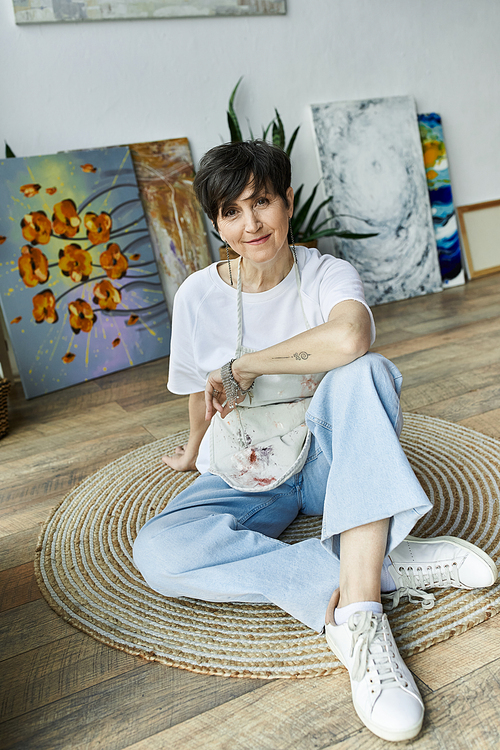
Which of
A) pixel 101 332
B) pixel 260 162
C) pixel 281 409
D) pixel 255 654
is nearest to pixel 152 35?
pixel 101 332

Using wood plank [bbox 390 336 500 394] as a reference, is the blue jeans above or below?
above

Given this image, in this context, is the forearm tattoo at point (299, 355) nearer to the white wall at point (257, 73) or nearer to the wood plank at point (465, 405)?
the wood plank at point (465, 405)

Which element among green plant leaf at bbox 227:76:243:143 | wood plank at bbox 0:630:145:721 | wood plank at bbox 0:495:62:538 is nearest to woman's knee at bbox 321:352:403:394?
wood plank at bbox 0:630:145:721

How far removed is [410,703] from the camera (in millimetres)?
894

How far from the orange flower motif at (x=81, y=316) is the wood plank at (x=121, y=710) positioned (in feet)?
6.94

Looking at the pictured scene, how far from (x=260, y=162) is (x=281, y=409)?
0.53 metres

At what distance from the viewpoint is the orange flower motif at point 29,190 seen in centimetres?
279

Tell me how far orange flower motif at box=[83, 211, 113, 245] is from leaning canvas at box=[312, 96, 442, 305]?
4.52ft

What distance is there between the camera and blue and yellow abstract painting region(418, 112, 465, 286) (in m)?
3.95

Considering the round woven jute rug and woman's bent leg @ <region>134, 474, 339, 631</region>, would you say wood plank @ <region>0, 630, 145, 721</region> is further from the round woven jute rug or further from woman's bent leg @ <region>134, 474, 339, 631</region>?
woman's bent leg @ <region>134, 474, 339, 631</region>

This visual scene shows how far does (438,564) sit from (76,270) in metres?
2.32

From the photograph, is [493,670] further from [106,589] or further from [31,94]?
[31,94]

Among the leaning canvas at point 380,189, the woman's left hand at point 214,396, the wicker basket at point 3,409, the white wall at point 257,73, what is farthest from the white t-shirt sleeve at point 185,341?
the leaning canvas at point 380,189

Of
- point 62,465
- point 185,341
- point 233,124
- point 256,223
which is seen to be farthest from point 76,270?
point 256,223
